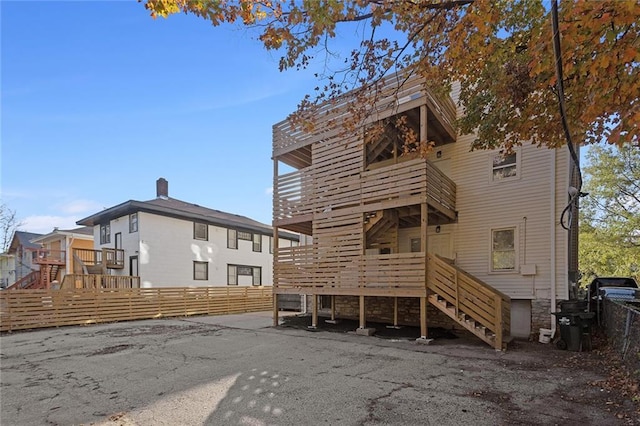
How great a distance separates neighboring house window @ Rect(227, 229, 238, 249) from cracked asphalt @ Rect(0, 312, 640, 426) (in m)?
13.9

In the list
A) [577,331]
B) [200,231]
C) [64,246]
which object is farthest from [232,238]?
[577,331]

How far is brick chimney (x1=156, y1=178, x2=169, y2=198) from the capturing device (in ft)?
79.6

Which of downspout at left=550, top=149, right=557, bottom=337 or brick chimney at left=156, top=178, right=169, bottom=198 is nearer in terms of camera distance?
downspout at left=550, top=149, right=557, bottom=337

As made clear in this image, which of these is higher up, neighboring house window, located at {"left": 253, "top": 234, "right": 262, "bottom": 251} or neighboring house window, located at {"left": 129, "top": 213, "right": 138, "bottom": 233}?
neighboring house window, located at {"left": 129, "top": 213, "right": 138, "bottom": 233}

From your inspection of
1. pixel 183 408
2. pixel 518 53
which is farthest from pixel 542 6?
pixel 183 408

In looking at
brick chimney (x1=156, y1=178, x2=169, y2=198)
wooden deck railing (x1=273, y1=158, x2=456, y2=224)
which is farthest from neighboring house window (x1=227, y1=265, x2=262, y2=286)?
wooden deck railing (x1=273, y1=158, x2=456, y2=224)

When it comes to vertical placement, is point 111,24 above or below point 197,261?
above

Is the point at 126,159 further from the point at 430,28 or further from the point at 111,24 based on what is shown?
the point at 430,28

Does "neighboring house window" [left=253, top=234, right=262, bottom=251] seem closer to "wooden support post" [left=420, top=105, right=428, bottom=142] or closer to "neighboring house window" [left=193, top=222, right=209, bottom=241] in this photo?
"neighboring house window" [left=193, top=222, right=209, bottom=241]

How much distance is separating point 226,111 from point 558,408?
10.5 metres

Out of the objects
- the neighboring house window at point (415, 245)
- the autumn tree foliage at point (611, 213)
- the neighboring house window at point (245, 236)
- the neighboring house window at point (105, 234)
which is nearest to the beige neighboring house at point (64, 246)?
the neighboring house window at point (105, 234)

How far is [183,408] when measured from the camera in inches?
180

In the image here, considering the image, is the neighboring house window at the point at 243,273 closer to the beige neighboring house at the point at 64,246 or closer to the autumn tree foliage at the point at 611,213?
the beige neighboring house at the point at 64,246

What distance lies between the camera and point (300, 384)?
18.1 feet
